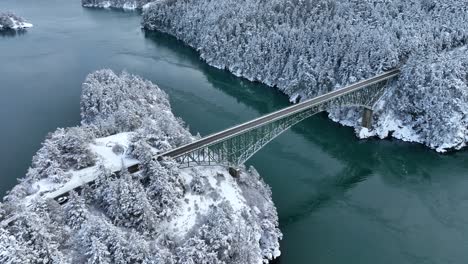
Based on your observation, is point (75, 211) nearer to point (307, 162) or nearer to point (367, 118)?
point (307, 162)

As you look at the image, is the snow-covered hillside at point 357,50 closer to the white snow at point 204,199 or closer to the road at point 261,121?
the road at point 261,121

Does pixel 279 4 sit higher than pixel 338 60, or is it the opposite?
pixel 279 4

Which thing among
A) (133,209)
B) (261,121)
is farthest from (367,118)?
(133,209)

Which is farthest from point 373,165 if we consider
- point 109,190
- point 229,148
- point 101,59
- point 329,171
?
point 101,59

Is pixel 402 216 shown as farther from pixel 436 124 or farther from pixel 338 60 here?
pixel 338 60

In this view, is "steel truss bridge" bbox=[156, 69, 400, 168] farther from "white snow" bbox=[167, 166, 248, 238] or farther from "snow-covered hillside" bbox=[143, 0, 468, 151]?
"snow-covered hillside" bbox=[143, 0, 468, 151]
